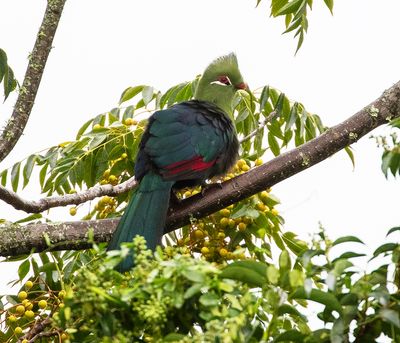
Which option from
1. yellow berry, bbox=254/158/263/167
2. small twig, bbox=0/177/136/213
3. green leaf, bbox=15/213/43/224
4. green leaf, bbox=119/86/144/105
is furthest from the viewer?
green leaf, bbox=119/86/144/105

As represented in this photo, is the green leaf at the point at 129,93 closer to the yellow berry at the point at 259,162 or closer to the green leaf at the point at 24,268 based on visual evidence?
the yellow berry at the point at 259,162

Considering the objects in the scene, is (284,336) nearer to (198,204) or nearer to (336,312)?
(336,312)

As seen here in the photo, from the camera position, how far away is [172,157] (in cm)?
297

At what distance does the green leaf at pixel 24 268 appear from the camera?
273 centimetres

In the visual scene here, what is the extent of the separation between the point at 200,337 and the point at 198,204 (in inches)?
54.3

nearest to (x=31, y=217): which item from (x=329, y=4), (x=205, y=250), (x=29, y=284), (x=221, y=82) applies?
(x=29, y=284)

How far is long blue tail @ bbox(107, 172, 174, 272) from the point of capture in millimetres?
2586

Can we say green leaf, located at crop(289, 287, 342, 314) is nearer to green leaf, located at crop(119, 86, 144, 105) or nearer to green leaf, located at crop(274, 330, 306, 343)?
green leaf, located at crop(274, 330, 306, 343)

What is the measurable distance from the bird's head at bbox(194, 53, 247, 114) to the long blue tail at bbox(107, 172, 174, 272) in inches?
29.7

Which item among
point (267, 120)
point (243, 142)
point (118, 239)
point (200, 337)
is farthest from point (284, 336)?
point (243, 142)

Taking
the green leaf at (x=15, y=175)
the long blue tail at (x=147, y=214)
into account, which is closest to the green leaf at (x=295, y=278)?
the long blue tail at (x=147, y=214)

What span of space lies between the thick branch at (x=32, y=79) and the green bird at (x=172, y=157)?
0.43 metres

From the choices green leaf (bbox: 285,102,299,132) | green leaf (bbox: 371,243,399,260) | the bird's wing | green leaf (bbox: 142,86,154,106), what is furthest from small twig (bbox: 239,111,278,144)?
green leaf (bbox: 371,243,399,260)

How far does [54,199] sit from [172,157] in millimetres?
493
